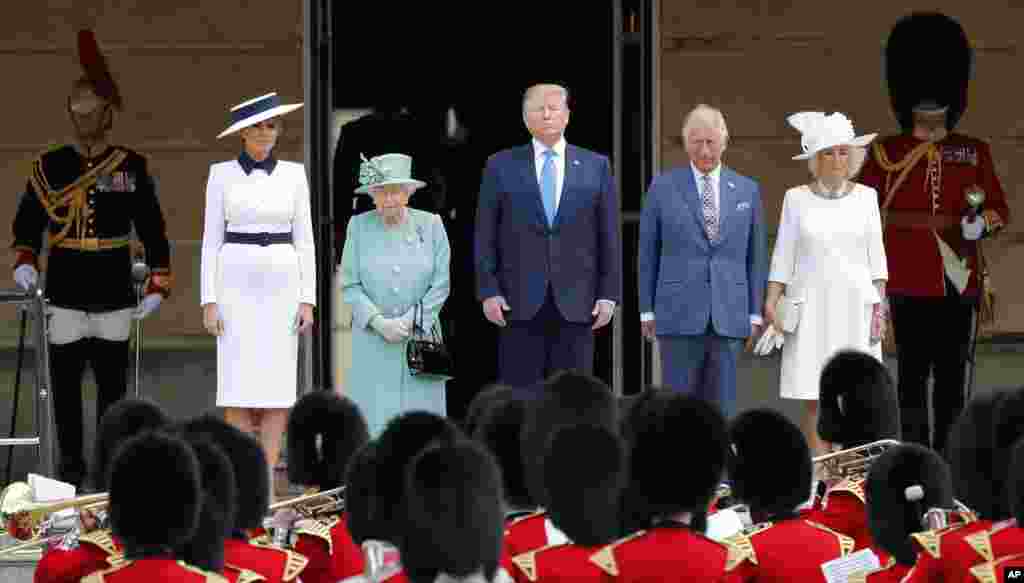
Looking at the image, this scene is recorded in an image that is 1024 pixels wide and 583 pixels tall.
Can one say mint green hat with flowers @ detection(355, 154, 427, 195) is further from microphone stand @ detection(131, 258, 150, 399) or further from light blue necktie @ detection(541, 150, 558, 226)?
microphone stand @ detection(131, 258, 150, 399)

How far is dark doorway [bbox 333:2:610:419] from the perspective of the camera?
1065cm

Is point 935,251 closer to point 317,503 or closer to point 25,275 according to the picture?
point 25,275

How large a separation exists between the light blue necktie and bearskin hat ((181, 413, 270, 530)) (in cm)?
282

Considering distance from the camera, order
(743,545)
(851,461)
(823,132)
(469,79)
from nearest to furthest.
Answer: (743,545), (851,461), (823,132), (469,79)

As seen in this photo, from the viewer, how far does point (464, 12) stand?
1090cm

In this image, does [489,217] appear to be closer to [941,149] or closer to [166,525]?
[941,149]

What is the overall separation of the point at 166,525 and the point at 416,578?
1.92 feet

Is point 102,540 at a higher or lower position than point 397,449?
lower

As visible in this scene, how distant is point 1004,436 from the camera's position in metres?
5.81

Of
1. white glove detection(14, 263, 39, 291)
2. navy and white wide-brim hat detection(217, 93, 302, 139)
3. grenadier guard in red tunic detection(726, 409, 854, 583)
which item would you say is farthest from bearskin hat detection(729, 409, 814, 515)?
white glove detection(14, 263, 39, 291)

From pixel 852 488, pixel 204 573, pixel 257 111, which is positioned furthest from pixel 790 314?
pixel 204 573

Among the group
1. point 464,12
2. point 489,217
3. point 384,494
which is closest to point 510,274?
point 489,217

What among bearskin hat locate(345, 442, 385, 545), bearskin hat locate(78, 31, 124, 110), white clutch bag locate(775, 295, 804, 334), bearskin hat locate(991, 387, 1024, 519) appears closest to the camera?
bearskin hat locate(345, 442, 385, 545)

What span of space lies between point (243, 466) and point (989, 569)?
1782 mm
